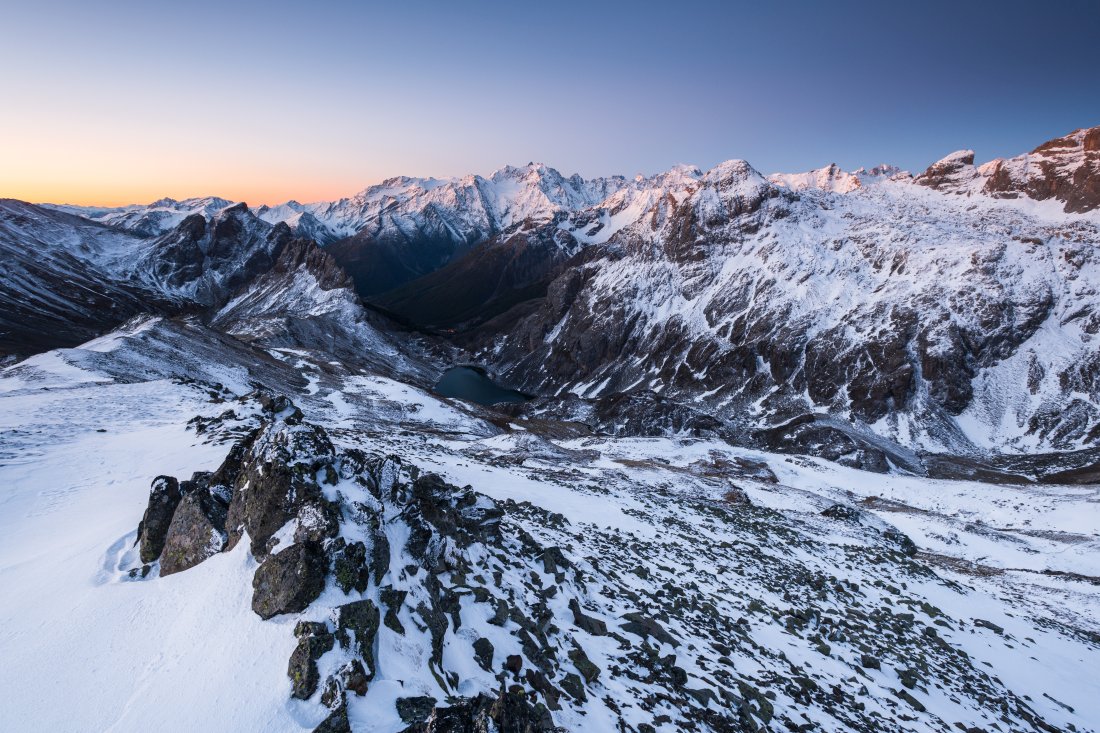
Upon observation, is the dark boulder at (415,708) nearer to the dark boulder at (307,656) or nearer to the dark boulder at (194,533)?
the dark boulder at (307,656)

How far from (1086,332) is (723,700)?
151m

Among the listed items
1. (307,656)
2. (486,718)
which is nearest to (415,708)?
(486,718)

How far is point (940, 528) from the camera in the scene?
3962 centimetres

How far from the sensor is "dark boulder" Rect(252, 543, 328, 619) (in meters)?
7.89

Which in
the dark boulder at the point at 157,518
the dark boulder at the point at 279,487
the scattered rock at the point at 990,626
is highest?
the dark boulder at the point at 279,487

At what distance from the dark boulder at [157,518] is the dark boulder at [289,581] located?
3.78 meters

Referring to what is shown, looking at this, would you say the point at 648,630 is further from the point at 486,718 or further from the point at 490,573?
the point at 486,718

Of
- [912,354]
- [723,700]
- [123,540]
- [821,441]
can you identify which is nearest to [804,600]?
[723,700]

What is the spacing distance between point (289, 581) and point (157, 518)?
16.4 feet

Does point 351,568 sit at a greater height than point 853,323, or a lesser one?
greater

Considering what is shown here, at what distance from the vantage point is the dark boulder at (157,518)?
10438 millimetres

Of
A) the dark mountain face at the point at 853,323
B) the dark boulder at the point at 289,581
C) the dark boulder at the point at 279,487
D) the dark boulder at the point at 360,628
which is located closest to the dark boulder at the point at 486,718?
the dark boulder at the point at 360,628

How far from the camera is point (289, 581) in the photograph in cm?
805

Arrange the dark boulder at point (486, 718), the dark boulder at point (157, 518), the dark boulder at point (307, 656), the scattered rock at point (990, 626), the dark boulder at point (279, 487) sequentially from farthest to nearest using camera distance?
the scattered rock at point (990, 626)
the dark boulder at point (157, 518)
the dark boulder at point (279, 487)
the dark boulder at point (307, 656)
the dark boulder at point (486, 718)
